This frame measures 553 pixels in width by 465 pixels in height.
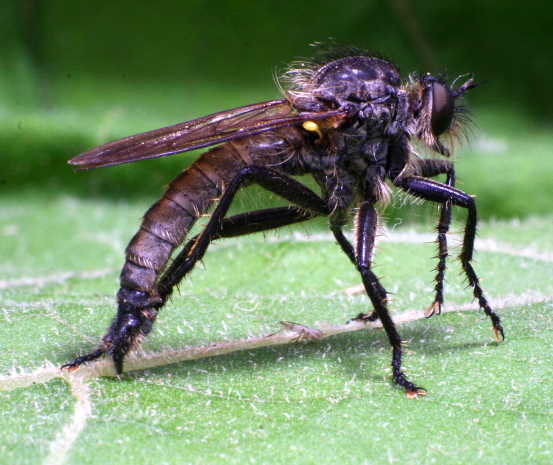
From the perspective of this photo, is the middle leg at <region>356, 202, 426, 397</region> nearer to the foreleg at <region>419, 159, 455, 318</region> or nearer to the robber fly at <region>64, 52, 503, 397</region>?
the robber fly at <region>64, 52, 503, 397</region>

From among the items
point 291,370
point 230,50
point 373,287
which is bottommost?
point 291,370

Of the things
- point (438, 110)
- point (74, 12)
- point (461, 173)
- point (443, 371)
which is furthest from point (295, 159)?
point (74, 12)

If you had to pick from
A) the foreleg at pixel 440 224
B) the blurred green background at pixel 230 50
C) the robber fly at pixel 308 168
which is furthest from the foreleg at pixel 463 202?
the blurred green background at pixel 230 50

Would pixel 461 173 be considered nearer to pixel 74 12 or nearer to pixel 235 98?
pixel 235 98

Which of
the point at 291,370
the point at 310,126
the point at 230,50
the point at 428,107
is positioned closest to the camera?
the point at 291,370

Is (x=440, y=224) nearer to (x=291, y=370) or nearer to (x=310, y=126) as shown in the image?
(x=310, y=126)

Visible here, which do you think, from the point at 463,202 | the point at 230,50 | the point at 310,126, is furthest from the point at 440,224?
the point at 230,50

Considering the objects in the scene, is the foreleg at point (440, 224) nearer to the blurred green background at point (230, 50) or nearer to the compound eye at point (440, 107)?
the compound eye at point (440, 107)
